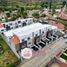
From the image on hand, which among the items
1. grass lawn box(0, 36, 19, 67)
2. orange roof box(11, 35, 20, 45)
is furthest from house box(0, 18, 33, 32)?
grass lawn box(0, 36, 19, 67)

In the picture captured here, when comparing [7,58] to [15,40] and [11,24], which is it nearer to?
[15,40]

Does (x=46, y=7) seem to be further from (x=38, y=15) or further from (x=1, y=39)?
(x=1, y=39)

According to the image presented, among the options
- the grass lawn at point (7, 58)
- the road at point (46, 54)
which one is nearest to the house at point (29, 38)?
the grass lawn at point (7, 58)

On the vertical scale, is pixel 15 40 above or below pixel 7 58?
above

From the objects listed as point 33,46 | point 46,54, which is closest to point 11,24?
point 33,46

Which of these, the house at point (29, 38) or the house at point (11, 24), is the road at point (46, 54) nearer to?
the house at point (29, 38)

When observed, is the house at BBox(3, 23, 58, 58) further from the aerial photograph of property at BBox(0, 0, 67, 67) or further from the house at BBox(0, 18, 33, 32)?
the house at BBox(0, 18, 33, 32)

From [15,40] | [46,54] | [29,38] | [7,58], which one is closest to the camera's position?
[7,58]

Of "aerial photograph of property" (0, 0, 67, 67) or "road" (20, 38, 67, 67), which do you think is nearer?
"aerial photograph of property" (0, 0, 67, 67)
